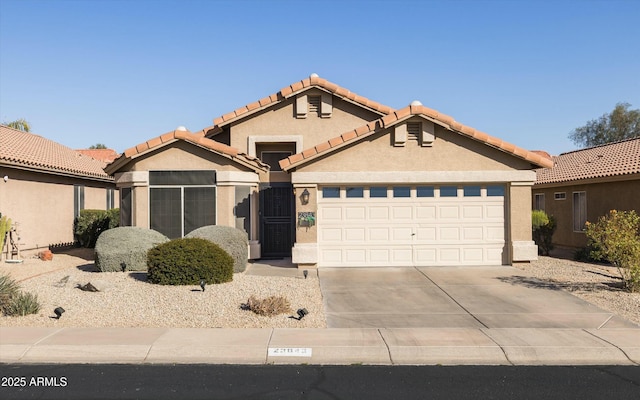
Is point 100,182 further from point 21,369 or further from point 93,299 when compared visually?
point 21,369

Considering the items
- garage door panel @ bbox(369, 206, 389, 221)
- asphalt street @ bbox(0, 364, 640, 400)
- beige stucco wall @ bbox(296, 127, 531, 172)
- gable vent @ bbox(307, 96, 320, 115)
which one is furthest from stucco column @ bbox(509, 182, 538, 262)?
asphalt street @ bbox(0, 364, 640, 400)

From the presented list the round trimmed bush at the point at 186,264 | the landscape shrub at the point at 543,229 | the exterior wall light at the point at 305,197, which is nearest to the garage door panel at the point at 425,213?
the exterior wall light at the point at 305,197

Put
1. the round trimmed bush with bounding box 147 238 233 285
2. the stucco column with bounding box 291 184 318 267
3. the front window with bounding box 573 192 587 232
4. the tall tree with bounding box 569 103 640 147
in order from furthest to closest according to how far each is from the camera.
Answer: the tall tree with bounding box 569 103 640 147
the front window with bounding box 573 192 587 232
the stucco column with bounding box 291 184 318 267
the round trimmed bush with bounding box 147 238 233 285

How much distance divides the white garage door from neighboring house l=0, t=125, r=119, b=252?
10596mm

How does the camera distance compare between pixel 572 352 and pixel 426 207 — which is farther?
pixel 426 207

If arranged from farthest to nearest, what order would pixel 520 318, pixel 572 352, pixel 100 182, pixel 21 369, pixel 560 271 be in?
pixel 100 182 → pixel 560 271 → pixel 520 318 → pixel 572 352 → pixel 21 369

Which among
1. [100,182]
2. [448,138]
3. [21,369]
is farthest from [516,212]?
[100,182]

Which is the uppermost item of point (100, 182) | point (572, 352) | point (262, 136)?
point (262, 136)

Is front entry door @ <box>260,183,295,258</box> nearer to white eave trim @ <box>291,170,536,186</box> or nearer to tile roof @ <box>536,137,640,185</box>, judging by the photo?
white eave trim @ <box>291,170,536,186</box>

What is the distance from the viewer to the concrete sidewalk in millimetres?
6871

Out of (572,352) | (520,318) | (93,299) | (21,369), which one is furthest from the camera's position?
(93,299)

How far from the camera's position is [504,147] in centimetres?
1409

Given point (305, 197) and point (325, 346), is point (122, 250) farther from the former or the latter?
point (325, 346)

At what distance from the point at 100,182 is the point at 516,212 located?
60.6ft
